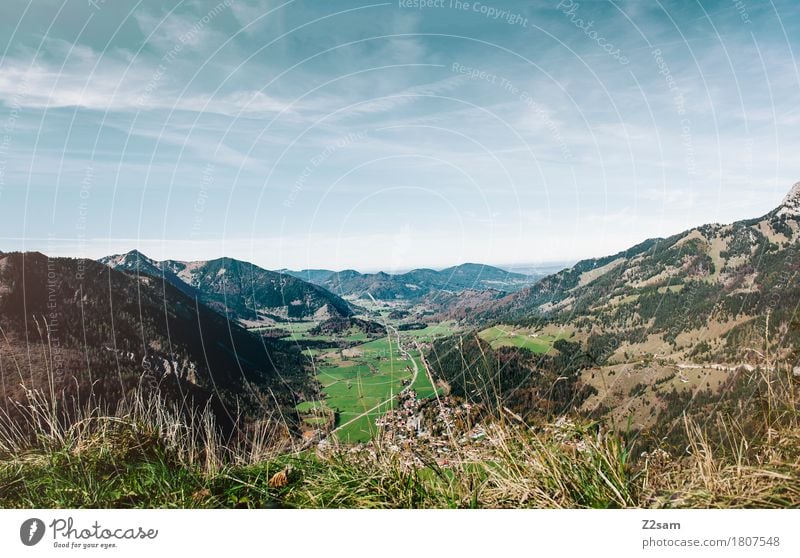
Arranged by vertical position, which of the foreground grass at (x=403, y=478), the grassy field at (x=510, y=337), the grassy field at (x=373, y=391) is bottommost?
the grassy field at (x=510, y=337)

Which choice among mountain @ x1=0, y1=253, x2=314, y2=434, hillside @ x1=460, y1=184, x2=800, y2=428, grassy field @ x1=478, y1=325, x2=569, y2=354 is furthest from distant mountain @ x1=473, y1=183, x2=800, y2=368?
mountain @ x1=0, y1=253, x2=314, y2=434

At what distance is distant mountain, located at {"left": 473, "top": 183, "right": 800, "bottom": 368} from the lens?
2633 inches

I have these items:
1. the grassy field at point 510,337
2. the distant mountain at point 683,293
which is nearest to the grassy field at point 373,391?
the grassy field at point 510,337

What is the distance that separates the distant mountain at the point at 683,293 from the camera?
66875mm

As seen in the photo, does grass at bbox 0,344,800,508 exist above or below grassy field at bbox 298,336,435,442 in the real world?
below

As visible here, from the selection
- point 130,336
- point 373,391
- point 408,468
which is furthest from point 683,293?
point 408,468

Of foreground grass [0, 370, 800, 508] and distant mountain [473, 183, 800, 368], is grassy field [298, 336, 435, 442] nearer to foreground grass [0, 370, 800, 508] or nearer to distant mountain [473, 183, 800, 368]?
foreground grass [0, 370, 800, 508]

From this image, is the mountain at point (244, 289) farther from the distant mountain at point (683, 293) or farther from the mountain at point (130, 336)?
the distant mountain at point (683, 293)

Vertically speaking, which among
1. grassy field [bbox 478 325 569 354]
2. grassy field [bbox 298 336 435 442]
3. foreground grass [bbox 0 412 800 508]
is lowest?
grassy field [bbox 478 325 569 354]

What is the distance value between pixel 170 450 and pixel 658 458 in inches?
150

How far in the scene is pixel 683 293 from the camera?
11106cm

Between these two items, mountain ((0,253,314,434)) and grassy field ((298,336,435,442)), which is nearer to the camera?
grassy field ((298,336,435,442))
